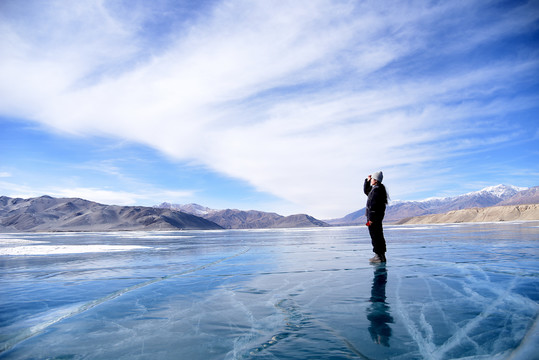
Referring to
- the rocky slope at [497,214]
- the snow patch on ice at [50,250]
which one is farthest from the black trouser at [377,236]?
the rocky slope at [497,214]

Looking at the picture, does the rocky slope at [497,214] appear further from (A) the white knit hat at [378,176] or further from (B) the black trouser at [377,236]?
(A) the white knit hat at [378,176]

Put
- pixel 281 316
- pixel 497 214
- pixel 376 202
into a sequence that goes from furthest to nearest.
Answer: pixel 497 214
pixel 376 202
pixel 281 316

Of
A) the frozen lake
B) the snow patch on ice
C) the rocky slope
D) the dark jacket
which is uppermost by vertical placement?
the rocky slope

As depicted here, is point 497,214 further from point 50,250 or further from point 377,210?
point 50,250

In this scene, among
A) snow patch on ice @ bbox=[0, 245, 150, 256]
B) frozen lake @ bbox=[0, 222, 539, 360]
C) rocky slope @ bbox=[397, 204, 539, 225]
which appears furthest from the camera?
rocky slope @ bbox=[397, 204, 539, 225]

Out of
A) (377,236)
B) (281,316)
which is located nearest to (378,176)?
(377,236)

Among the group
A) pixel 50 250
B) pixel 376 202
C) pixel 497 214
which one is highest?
pixel 497 214

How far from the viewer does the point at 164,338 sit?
132 inches

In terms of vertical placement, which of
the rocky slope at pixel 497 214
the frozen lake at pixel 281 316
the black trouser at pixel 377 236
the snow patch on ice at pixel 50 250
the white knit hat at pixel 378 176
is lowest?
the snow patch on ice at pixel 50 250

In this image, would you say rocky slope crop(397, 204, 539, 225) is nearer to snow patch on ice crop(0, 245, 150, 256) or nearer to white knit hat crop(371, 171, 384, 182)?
white knit hat crop(371, 171, 384, 182)

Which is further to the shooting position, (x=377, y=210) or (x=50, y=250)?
(x=50, y=250)

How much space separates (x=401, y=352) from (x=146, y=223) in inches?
8197

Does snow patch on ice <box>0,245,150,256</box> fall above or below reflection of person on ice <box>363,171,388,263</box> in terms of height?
below

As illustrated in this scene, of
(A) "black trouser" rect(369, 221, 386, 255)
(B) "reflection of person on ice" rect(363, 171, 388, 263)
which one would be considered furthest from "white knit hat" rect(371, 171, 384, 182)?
(A) "black trouser" rect(369, 221, 386, 255)
